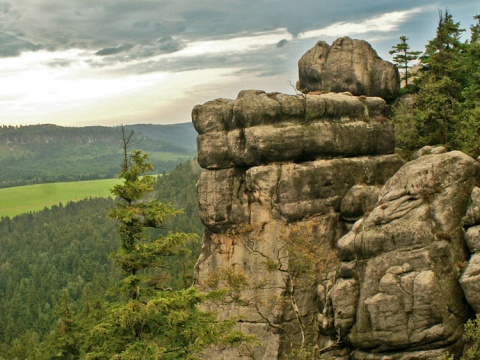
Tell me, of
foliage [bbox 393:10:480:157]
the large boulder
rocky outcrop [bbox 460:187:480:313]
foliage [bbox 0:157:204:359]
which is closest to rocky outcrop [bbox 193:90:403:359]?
the large boulder

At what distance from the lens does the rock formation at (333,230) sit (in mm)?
23719

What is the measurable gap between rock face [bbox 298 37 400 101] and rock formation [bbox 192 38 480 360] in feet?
21.5

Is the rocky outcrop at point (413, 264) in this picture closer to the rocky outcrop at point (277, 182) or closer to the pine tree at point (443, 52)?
the rocky outcrop at point (277, 182)

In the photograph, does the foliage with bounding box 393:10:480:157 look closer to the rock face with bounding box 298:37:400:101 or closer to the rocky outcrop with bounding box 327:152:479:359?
the rock face with bounding box 298:37:400:101

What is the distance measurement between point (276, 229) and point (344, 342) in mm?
10206

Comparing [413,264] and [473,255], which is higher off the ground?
[473,255]

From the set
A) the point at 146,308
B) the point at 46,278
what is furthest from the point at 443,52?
the point at 46,278

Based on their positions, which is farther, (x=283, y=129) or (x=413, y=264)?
(x=283, y=129)

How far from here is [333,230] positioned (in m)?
34.6

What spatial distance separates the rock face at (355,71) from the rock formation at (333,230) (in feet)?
21.5

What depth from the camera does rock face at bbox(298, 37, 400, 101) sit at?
149 ft

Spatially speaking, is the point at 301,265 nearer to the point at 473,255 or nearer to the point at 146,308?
the point at 473,255

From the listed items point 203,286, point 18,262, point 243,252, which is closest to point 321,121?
point 243,252

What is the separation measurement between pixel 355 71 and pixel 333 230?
17.8 m
